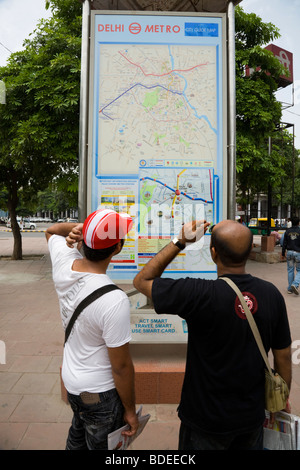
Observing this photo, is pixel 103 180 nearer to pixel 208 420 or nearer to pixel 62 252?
pixel 62 252

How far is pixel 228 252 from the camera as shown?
5.23 feet

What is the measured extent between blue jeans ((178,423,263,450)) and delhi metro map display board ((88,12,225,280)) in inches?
63.4

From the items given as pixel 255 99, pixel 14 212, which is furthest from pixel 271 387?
pixel 14 212

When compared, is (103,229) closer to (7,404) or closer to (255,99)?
(7,404)

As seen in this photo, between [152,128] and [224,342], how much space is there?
7.00 ft

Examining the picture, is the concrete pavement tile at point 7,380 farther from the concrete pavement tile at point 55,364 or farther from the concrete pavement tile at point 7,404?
the concrete pavement tile at point 55,364

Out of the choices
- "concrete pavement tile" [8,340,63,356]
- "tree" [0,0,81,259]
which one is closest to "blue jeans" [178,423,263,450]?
"concrete pavement tile" [8,340,63,356]

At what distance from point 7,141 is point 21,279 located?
389 cm

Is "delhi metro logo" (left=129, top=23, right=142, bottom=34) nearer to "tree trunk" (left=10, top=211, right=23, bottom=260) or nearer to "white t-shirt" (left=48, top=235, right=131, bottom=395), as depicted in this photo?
"white t-shirt" (left=48, top=235, right=131, bottom=395)

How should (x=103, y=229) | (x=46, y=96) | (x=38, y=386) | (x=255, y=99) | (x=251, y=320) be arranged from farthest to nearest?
(x=255, y=99)
(x=46, y=96)
(x=38, y=386)
(x=103, y=229)
(x=251, y=320)

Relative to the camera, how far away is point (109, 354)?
5.25 feet

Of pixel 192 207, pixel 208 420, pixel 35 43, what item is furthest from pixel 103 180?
pixel 35 43

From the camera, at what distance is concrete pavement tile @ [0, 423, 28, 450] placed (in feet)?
8.69
